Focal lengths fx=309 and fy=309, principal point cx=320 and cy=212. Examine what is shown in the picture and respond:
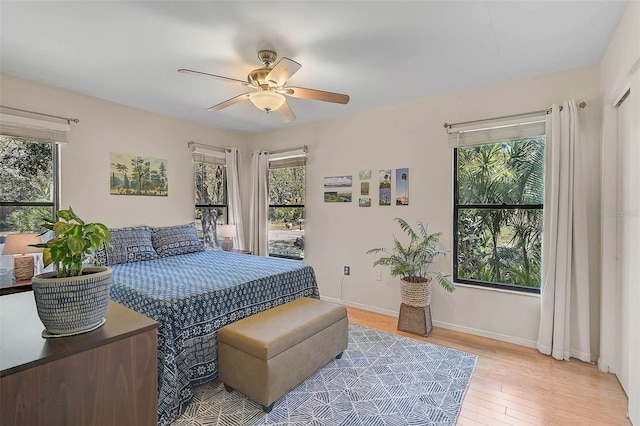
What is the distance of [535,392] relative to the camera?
2123mm

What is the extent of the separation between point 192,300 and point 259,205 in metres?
2.78

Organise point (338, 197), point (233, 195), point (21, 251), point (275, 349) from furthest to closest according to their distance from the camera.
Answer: point (233, 195) → point (338, 197) → point (21, 251) → point (275, 349)

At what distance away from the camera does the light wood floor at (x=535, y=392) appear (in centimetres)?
187

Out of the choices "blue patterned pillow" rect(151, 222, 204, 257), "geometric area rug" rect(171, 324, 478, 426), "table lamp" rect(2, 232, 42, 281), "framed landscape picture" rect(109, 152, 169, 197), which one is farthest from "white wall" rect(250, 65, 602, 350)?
"table lamp" rect(2, 232, 42, 281)

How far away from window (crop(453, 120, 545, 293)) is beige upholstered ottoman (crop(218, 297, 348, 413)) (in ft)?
5.51

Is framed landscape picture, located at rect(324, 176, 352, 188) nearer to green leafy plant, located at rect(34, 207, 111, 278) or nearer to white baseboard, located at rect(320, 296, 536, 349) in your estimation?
white baseboard, located at rect(320, 296, 536, 349)

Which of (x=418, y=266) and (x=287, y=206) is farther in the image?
(x=287, y=206)

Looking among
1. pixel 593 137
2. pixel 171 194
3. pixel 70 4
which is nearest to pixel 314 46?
pixel 70 4

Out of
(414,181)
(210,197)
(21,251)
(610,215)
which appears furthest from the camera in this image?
(210,197)

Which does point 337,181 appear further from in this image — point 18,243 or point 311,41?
point 18,243

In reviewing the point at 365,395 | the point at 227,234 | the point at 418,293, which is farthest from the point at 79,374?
the point at 227,234

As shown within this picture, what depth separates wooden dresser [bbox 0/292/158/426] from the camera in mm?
842

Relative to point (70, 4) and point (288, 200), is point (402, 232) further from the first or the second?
point (70, 4)

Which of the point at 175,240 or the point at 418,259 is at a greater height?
the point at 175,240
